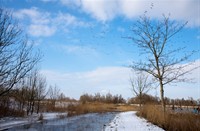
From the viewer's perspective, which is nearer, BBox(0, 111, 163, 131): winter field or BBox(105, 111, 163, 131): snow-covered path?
BBox(105, 111, 163, 131): snow-covered path

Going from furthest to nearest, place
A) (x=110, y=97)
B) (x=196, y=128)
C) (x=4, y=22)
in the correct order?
(x=110, y=97) < (x=4, y=22) < (x=196, y=128)

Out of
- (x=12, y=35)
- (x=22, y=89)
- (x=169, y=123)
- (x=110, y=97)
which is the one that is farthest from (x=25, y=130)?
(x=110, y=97)

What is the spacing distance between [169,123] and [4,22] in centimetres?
1022

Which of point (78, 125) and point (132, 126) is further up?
point (132, 126)

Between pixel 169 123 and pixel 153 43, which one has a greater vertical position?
pixel 153 43

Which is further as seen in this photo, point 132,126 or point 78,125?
point 78,125

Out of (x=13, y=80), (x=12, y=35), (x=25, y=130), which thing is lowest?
(x=25, y=130)

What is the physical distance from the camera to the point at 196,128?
370 inches

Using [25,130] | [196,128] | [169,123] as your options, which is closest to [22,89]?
[25,130]

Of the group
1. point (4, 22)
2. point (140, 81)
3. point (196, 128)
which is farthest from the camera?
point (140, 81)

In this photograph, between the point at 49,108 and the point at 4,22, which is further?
the point at 49,108

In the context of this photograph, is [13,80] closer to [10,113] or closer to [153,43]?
[153,43]

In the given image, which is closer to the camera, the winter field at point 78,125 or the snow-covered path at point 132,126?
the snow-covered path at point 132,126

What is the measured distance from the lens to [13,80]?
12.2 metres
